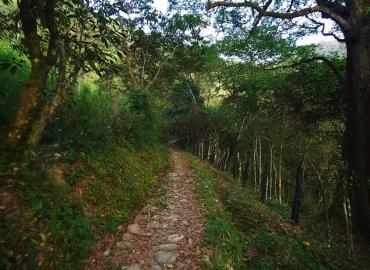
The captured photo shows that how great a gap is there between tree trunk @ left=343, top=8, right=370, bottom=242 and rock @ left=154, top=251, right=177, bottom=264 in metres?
4.38

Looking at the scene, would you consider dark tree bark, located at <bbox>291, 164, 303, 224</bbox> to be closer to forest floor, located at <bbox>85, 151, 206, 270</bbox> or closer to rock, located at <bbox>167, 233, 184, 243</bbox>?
forest floor, located at <bbox>85, 151, 206, 270</bbox>

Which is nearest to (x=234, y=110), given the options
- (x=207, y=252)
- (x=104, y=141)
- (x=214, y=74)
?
(x=214, y=74)

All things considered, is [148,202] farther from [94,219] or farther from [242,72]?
[242,72]

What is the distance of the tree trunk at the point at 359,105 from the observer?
256 inches

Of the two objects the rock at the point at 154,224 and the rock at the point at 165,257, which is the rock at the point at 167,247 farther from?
the rock at the point at 154,224

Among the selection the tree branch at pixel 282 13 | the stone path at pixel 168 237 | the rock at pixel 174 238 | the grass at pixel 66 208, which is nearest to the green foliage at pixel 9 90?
the grass at pixel 66 208

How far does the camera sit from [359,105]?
6.68m

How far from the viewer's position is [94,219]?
446 centimetres

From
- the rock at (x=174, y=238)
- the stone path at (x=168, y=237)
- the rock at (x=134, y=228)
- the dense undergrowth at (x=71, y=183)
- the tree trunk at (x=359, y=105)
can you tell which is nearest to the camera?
the dense undergrowth at (x=71, y=183)

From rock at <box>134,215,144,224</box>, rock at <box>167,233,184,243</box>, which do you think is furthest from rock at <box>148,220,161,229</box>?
rock at <box>167,233,184,243</box>

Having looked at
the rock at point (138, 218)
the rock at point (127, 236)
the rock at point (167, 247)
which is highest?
the rock at point (138, 218)

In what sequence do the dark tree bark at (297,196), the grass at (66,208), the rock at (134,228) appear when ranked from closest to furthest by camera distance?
the grass at (66,208) → the rock at (134,228) → the dark tree bark at (297,196)

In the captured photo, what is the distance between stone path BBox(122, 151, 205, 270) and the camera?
4.20m

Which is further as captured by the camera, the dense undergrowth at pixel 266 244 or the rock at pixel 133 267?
the dense undergrowth at pixel 266 244
